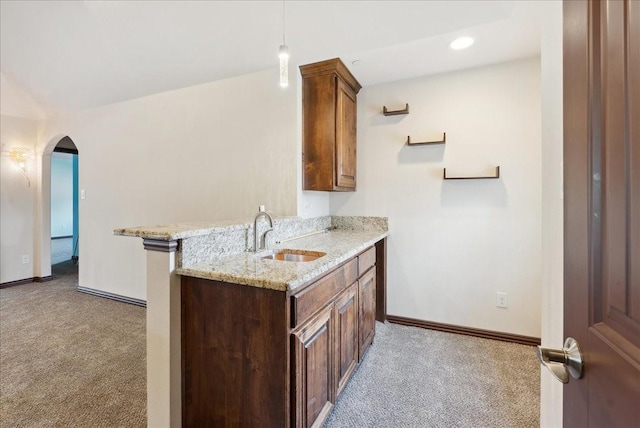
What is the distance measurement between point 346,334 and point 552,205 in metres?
1.25

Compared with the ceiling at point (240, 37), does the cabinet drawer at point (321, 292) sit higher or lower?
lower

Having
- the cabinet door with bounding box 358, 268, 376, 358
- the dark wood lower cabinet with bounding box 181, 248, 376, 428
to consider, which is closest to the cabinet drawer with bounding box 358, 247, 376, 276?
the cabinet door with bounding box 358, 268, 376, 358

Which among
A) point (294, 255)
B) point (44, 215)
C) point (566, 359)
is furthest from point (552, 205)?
point (44, 215)

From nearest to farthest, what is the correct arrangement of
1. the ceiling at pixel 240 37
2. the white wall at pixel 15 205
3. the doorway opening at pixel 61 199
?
the ceiling at pixel 240 37 → the white wall at pixel 15 205 → the doorway opening at pixel 61 199

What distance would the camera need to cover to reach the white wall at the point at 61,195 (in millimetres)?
8367

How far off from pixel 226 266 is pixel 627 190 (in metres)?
1.37

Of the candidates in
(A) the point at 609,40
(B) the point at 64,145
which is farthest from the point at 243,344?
(B) the point at 64,145

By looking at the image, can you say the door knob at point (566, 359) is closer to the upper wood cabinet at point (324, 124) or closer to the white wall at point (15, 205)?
the upper wood cabinet at point (324, 124)

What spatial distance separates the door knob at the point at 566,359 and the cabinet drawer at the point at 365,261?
149 centimetres

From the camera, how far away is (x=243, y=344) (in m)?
1.29

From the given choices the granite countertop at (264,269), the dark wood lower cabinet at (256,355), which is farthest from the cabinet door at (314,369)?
the granite countertop at (264,269)

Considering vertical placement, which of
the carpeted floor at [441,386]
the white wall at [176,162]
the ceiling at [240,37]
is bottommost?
the carpeted floor at [441,386]

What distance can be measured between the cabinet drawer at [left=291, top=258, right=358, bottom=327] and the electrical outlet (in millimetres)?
1459

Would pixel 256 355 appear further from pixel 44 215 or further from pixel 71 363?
pixel 44 215
